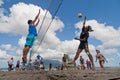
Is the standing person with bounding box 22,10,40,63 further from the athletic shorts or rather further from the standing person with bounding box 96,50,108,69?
the standing person with bounding box 96,50,108,69

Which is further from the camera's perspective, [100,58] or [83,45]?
[100,58]

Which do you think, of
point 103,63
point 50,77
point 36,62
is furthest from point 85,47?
point 36,62

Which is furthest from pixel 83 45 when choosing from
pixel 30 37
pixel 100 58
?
Result: pixel 100 58

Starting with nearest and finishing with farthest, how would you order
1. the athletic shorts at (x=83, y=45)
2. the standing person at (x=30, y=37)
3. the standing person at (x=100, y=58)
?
the standing person at (x=30, y=37) < the athletic shorts at (x=83, y=45) < the standing person at (x=100, y=58)

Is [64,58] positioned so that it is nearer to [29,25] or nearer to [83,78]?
[29,25]

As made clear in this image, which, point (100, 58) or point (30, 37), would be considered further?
point (100, 58)

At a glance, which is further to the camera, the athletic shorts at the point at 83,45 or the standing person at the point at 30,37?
the athletic shorts at the point at 83,45

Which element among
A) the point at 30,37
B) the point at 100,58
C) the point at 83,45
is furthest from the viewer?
the point at 100,58

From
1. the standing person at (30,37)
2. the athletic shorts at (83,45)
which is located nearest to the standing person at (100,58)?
the athletic shorts at (83,45)

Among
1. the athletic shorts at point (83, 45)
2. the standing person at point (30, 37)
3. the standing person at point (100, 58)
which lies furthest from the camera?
the standing person at point (100, 58)

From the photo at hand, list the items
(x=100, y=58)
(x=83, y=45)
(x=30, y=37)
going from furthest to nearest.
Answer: (x=100, y=58) < (x=83, y=45) < (x=30, y=37)

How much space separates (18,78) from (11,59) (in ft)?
60.4

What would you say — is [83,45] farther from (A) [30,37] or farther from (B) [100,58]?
(B) [100,58]

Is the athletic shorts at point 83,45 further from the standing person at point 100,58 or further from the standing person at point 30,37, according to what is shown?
the standing person at point 100,58
